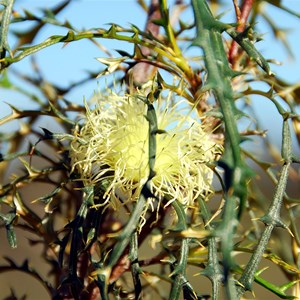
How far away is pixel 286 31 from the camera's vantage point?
33.0 inches

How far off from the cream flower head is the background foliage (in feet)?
0.05

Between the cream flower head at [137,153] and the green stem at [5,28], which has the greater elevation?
the green stem at [5,28]

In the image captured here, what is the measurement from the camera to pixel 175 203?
0.57 meters

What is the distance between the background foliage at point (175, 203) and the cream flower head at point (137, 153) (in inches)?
0.6

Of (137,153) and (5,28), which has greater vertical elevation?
(5,28)

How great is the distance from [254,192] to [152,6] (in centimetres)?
24

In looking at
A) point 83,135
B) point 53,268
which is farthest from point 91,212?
point 53,268

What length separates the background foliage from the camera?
417 mm

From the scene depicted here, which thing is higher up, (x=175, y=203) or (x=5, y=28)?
(x=5, y=28)

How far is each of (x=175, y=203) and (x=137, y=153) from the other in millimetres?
57

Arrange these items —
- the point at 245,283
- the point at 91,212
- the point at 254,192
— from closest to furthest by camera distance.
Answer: the point at 245,283 → the point at 91,212 → the point at 254,192

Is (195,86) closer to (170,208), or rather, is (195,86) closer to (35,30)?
(170,208)

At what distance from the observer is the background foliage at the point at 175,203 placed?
42 cm

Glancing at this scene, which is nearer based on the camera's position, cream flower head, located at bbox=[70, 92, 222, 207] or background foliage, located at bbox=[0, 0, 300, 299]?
background foliage, located at bbox=[0, 0, 300, 299]
